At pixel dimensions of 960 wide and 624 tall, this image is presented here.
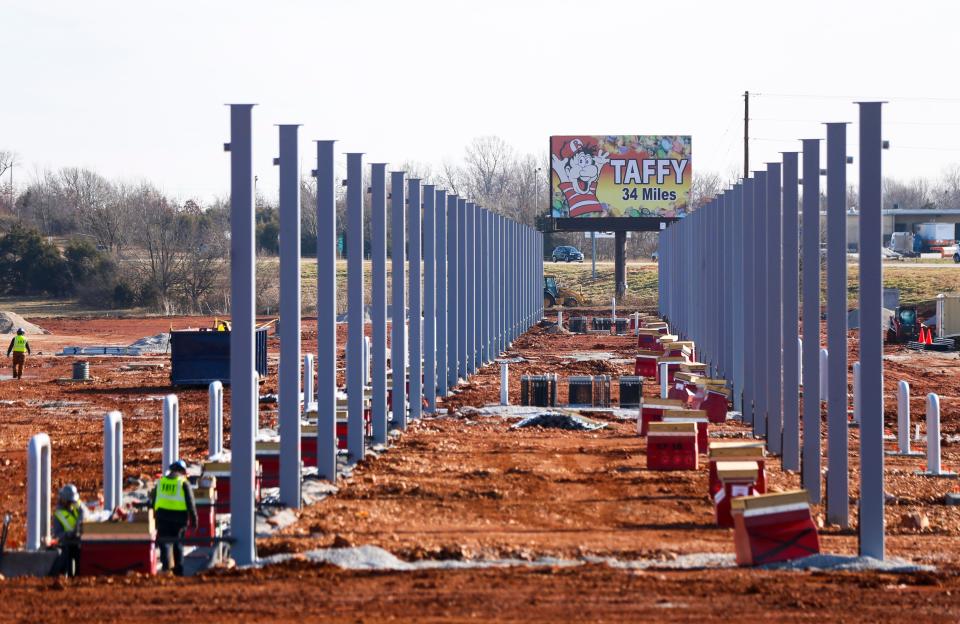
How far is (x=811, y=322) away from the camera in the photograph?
701 inches

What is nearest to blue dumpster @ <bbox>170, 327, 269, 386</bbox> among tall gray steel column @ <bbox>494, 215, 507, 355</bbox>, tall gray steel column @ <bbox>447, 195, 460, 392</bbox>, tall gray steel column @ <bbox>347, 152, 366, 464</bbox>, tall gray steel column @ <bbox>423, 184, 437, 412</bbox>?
tall gray steel column @ <bbox>447, 195, 460, 392</bbox>

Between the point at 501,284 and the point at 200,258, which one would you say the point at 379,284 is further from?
the point at 200,258

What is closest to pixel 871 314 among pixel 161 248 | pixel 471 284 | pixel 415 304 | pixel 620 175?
pixel 415 304

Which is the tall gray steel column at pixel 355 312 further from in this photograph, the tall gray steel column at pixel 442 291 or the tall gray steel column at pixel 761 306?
the tall gray steel column at pixel 442 291

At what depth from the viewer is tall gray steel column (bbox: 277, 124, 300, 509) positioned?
16016 mm

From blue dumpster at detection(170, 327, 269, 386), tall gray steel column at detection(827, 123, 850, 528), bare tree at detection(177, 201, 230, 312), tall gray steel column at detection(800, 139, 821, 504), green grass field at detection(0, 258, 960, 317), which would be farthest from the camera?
bare tree at detection(177, 201, 230, 312)

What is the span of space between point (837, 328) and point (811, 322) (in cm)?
158

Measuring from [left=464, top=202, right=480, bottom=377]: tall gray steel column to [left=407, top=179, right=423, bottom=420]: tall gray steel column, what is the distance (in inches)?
338

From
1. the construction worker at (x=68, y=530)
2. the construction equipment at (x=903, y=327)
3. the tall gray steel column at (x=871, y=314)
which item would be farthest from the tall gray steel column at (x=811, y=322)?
the construction equipment at (x=903, y=327)

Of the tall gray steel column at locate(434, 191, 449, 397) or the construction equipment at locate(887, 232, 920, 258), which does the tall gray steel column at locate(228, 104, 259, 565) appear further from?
the construction equipment at locate(887, 232, 920, 258)

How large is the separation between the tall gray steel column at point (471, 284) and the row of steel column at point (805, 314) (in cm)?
692

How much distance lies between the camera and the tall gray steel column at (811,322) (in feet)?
57.5

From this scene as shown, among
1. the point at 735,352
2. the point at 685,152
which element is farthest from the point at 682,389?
the point at 685,152

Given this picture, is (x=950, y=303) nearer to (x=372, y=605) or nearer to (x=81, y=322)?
(x=81, y=322)
